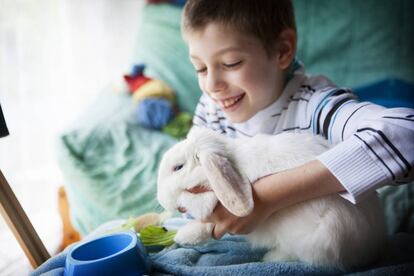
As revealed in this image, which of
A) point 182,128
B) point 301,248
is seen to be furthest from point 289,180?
point 182,128

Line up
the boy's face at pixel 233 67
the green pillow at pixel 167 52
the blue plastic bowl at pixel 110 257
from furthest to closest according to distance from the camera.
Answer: the green pillow at pixel 167 52 → the boy's face at pixel 233 67 → the blue plastic bowl at pixel 110 257

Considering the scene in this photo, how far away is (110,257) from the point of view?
1.67 ft

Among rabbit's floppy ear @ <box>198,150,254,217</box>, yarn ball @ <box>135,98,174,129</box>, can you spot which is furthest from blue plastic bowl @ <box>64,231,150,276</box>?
yarn ball @ <box>135,98,174,129</box>

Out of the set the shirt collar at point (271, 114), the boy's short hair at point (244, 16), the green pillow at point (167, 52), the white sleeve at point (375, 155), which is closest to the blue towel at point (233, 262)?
the white sleeve at point (375, 155)

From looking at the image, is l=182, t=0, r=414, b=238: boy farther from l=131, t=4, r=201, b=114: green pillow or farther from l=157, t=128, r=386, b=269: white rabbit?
l=131, t=4, r=201, b=114: green pillow

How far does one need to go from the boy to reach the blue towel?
0.04 metres

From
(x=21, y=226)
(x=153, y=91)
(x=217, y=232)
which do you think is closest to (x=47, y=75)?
(x=153, y=91)

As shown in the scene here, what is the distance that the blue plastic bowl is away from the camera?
50 cm

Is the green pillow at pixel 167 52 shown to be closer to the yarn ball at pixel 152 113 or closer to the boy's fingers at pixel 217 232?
the yarn ball at pixel 152 113

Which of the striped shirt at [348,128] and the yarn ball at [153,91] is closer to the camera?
the striped shirt at [348,128]

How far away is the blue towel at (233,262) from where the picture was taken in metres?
0.54

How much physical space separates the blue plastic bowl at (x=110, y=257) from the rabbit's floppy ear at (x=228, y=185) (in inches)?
5.5

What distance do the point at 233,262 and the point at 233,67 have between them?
0.30 metres

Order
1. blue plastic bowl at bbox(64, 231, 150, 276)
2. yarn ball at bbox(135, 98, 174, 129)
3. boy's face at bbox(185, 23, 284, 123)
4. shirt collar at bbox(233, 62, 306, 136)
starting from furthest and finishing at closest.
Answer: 1. yarn ball at bbox(135, 98, 174, 129)
2. shirt collar at bbox(233, 62, 306, 136)
3. boy's face at bbox(185, 23, 284, 123)
4. blue plastic bowl at bbox(64, 231, 150, 276)
